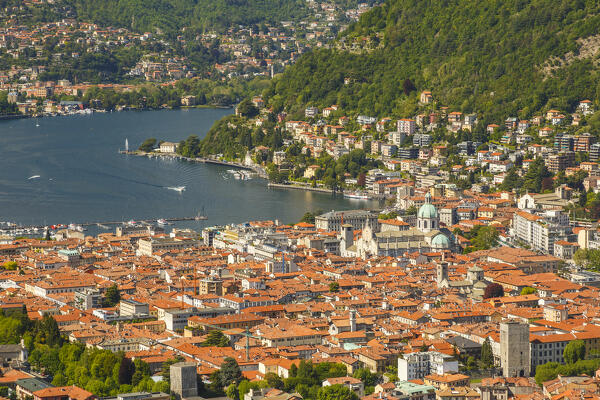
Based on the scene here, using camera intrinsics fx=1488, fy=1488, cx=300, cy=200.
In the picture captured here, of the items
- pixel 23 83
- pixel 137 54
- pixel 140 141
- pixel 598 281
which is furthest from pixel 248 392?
pixel 137 54

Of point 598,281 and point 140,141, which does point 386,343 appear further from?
point 140,141

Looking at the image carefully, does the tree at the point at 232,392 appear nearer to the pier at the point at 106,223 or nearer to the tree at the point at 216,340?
the tree at the point at 216,340

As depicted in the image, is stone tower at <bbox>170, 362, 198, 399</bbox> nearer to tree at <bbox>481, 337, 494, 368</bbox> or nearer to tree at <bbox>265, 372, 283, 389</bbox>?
tree at <bbox>265, 372, 283, 389</bbox>

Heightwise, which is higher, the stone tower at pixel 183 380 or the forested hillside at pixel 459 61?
the forested hillside at pixel 459 61

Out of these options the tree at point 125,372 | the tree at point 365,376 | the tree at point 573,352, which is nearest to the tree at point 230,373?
the tree at point 125,372

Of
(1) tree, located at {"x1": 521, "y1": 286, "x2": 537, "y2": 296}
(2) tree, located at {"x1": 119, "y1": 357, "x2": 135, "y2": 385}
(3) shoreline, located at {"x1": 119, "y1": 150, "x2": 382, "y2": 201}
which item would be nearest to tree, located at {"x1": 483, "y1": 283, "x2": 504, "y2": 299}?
(1) tree, located at {"x1": 521, "y1": 286, "x2": 537, "y2": 296}

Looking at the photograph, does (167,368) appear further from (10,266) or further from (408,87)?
(408,87)
